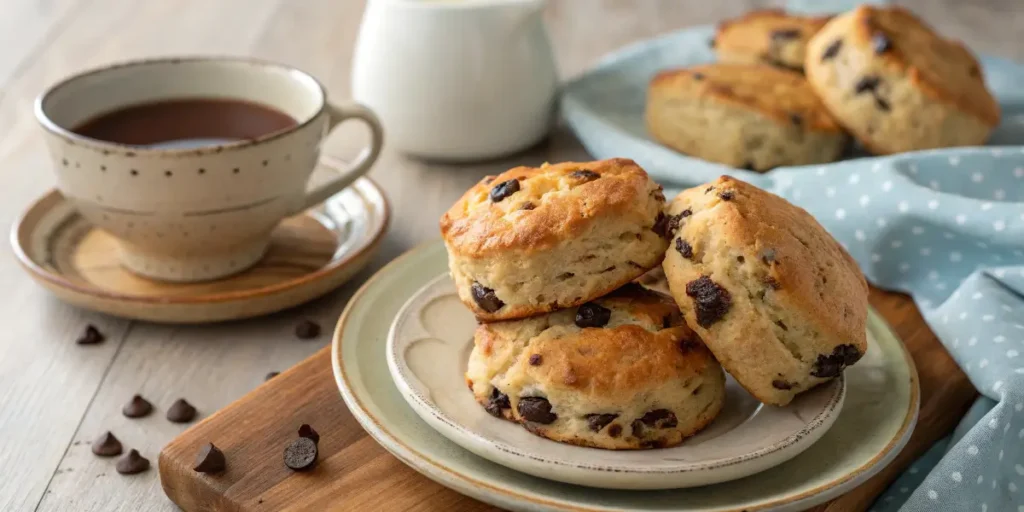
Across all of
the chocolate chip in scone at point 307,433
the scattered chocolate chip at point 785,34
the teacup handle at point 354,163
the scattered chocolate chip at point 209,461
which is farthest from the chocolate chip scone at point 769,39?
the scattered chocolate chip at point 209,461

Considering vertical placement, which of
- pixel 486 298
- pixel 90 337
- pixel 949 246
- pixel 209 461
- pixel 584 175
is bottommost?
pixel 949 246

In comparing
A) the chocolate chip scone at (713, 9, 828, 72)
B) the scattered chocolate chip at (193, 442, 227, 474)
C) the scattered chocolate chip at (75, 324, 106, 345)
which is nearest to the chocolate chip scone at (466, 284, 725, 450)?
the scattered chocolate chip at (193, 442, 227, 474)

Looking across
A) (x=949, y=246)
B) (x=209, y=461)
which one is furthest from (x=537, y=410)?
(x=949, y=246)

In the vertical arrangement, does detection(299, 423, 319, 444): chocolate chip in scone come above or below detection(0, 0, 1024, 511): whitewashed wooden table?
above

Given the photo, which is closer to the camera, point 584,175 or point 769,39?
point 584,175

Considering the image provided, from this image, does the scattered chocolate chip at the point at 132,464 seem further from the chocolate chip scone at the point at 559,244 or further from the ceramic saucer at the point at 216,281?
the chocolate chip scone at the point at 559,244

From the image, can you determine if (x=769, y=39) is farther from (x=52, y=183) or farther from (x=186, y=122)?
(x=52, y=183)

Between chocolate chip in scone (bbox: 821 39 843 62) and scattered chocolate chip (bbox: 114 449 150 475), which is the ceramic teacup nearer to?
scattered chocolate chip (bbox: 114 449 150 475)
